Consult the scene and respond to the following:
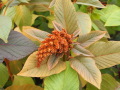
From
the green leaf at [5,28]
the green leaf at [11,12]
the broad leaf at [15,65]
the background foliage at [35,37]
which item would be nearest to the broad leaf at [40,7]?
the background foliage at [35,37]

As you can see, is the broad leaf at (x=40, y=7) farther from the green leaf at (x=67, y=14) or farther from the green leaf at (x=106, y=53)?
the green leaf at (x=106, y=53)

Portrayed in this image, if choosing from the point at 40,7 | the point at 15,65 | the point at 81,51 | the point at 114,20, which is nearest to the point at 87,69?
the point at 81,51

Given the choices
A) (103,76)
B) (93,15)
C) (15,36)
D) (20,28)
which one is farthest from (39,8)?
(103,76)


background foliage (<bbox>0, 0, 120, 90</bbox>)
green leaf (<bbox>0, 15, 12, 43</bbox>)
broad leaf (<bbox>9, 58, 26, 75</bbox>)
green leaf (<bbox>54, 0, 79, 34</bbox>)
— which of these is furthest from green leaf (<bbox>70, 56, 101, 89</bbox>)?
broad leaf (<bbox>9, 58, 26, 75</bbox>)

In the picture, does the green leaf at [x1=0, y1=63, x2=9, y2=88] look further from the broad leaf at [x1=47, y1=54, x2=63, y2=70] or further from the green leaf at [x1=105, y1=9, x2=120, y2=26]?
the green leaf at [x1=105, y1=9, x2=120, y2=26]

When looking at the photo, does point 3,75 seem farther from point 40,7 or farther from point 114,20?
point 114,20

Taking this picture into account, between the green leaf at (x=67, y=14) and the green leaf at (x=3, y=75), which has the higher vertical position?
the green leaf at (x=67, y=14)
